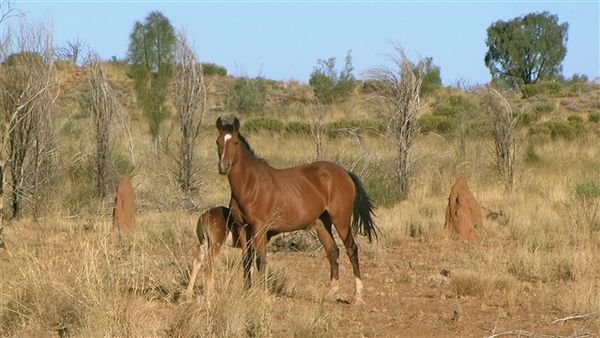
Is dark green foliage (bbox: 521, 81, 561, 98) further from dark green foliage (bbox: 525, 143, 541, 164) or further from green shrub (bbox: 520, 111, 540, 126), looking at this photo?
dark green foliage (bbox: 525, 143, 541, 164)

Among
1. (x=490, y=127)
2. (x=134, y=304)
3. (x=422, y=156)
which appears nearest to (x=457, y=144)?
(x=490, y=127)

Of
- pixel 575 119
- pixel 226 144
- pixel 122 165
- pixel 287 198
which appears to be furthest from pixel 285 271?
pixel 575 119

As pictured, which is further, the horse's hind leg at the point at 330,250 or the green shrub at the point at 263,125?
the green shrub at the point at 263,125

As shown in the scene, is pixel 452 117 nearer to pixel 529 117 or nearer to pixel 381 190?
pixel 529 117

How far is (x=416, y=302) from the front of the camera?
10.9m

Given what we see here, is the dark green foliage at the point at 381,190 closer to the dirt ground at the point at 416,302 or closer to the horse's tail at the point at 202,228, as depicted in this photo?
the dirt ground at the point at 416,302

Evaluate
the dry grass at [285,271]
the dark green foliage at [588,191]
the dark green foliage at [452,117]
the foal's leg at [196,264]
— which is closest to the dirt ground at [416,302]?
the dry grass at [285,271]

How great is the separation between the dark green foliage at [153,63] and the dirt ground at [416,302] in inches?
503

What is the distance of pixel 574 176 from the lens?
24.1 metres

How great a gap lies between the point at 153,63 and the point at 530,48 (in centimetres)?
A: 3158

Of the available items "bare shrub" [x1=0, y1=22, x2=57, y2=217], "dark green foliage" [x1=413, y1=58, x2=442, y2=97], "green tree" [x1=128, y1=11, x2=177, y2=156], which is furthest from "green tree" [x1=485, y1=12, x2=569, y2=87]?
"bare shrub" [x1=0, y1=22, x2=57, y2=217]

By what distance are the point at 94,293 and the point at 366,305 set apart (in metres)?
3.49

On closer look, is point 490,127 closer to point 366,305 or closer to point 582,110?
point 366,305

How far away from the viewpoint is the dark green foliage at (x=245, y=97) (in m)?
43.0
